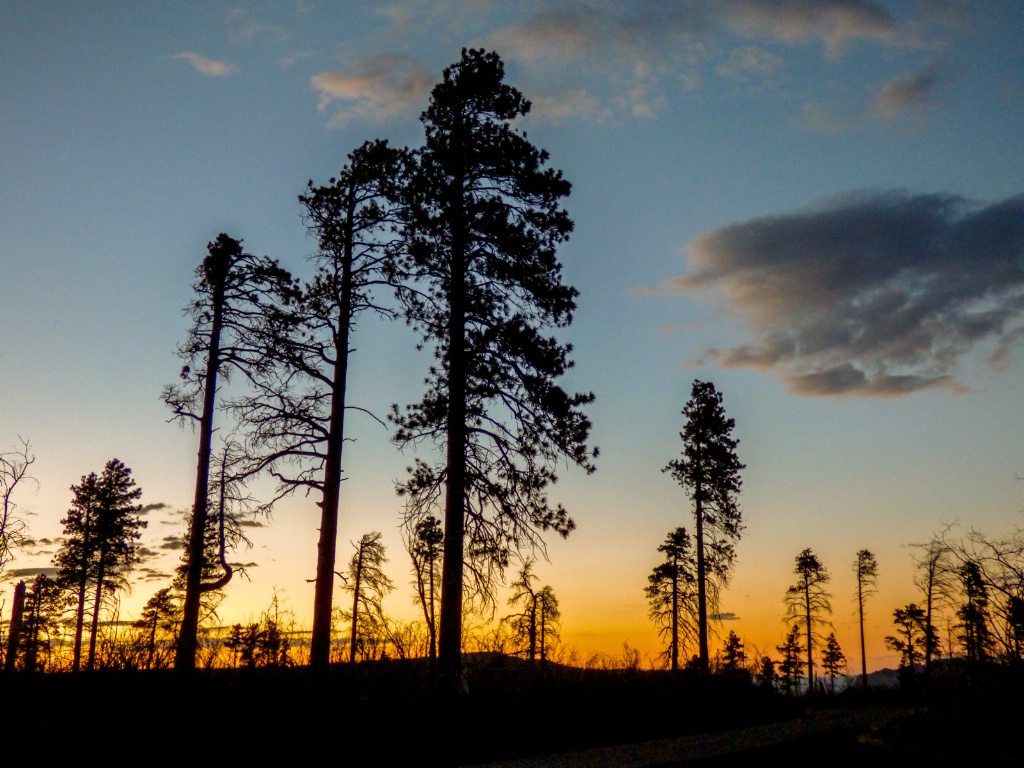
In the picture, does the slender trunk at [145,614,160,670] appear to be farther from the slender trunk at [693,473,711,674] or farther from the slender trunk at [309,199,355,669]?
the slender trunk at [693,473,711,674]

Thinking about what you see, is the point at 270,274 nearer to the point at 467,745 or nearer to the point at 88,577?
the point at 467,745

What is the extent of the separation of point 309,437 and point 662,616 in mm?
32696

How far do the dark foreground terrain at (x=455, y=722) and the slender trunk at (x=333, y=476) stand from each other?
2.97 metres

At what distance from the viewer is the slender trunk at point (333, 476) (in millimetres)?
14219

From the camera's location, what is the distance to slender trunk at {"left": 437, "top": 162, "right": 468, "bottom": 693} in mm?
14477

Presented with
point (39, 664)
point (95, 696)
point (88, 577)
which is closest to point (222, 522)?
point (39, 664)

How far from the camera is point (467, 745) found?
1030 centimetres

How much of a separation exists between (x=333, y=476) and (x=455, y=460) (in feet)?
8.05

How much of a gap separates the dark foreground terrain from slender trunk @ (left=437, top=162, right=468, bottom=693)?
1.55 metres

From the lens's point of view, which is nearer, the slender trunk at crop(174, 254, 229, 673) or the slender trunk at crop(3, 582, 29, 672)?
the slender trunk at crop(3, 582, 29, 672)

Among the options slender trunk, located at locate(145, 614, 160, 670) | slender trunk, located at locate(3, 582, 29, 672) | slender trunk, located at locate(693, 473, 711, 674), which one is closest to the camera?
slender trunk, located at locate(145, 614, 160, 670)

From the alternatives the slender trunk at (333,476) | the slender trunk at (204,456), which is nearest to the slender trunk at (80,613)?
the slender trunk at (204,456)

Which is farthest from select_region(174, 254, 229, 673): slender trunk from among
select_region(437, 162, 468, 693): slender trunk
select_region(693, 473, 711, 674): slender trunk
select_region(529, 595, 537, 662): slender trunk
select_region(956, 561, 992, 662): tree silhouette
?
select_region(693, 473, 711, 674): slender trunk

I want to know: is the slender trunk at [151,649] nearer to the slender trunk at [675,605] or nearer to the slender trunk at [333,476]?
the slender trunk at [333,476]
